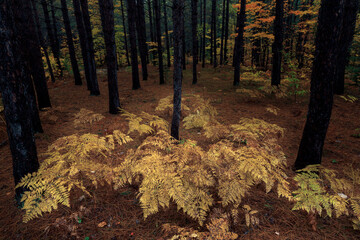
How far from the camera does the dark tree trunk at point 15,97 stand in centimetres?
247

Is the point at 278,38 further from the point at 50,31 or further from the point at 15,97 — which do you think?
the point at 50,31

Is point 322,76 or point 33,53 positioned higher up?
point 33,53

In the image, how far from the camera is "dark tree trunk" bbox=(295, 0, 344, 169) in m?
3.25

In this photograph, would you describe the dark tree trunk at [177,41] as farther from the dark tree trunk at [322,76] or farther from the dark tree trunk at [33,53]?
the dark tree trunk at [33,53]

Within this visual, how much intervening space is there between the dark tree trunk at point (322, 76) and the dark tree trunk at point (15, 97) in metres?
5.42

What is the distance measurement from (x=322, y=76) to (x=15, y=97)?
5.65 metres

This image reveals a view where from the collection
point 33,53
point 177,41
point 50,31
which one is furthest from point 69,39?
point 177,41

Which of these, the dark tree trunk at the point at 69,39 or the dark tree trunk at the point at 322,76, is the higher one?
the dark tree trunk at the point at 69,39

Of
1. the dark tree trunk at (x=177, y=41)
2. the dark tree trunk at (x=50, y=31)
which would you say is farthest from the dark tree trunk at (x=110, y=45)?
the dark tree trunk at (x=50, y=31)

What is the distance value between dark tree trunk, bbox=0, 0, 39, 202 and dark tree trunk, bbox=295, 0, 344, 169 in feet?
17.8

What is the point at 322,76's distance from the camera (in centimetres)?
348

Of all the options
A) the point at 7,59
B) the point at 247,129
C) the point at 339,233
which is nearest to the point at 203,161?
the point at 247,129

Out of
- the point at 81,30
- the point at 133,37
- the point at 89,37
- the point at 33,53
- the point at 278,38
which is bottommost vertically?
the point at 33,53

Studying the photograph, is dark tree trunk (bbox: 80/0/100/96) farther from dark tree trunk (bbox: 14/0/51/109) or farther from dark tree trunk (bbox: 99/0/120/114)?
dark tree trunk (bbox: 99/0/120/114)
